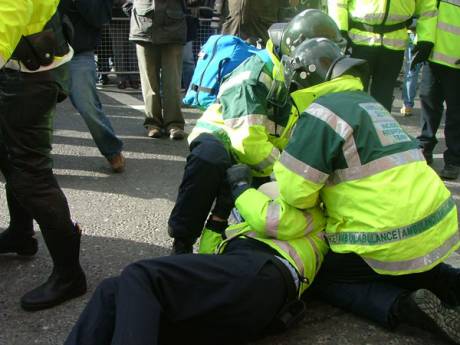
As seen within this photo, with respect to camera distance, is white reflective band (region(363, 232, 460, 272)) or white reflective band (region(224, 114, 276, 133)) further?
white reflective band (region(224, 114, 276, 133))

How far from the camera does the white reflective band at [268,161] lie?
3.16 m

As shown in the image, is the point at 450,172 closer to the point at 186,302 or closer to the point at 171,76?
the point at 171,76

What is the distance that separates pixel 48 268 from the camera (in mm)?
3191

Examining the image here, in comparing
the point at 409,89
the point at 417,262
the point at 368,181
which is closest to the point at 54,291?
the point at 368,181

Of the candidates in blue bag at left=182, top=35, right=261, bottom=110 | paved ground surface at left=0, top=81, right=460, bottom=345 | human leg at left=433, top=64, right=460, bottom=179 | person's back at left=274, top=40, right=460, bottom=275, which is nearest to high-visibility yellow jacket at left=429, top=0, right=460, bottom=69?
human leg at left=433, top=64, right=460, bottom=179

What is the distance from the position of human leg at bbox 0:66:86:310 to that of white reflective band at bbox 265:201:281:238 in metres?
0.95

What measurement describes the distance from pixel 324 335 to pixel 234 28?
15.3ft

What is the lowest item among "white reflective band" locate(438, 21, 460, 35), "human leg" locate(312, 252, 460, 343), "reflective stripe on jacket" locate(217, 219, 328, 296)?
"human leg" locate(312, 252, 460, 343)

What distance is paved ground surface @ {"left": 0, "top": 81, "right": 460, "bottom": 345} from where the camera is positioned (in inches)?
105

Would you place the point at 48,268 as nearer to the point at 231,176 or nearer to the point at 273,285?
the point at 231,176

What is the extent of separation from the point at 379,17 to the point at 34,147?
124 inches

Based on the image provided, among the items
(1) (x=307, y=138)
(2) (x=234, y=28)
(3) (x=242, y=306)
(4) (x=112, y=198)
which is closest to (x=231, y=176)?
(1) (x=307, y=138)

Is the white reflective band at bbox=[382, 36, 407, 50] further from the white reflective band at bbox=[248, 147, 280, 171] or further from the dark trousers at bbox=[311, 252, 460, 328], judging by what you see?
the dark trousers at bbox=[311, 252, 460, 328]

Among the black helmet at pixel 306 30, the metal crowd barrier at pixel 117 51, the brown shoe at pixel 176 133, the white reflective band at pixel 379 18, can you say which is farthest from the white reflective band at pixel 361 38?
the metal crowd barrier at pixel 117 51
